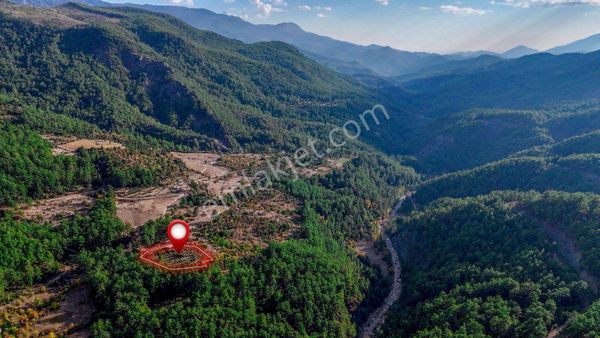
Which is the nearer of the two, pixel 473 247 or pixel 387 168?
pixel 473 247

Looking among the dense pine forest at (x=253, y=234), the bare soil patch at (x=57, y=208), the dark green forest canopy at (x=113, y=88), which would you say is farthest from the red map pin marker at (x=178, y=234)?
the dark green forest canopy at (x=113, y=88)

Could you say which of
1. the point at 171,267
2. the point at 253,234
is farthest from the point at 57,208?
the point at 253,234

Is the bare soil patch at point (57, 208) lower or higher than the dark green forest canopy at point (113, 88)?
lower

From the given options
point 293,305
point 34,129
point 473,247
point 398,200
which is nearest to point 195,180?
point 34,129

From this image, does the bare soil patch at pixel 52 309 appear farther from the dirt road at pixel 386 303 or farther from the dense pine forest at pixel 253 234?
the dirt road at pixel 386 303

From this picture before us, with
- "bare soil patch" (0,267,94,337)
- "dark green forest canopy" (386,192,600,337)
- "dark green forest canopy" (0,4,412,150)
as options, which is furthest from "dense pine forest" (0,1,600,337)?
"dark green forest canopy" (0,4,412,150)

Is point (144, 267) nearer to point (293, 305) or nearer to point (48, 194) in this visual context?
point (293, 305)
